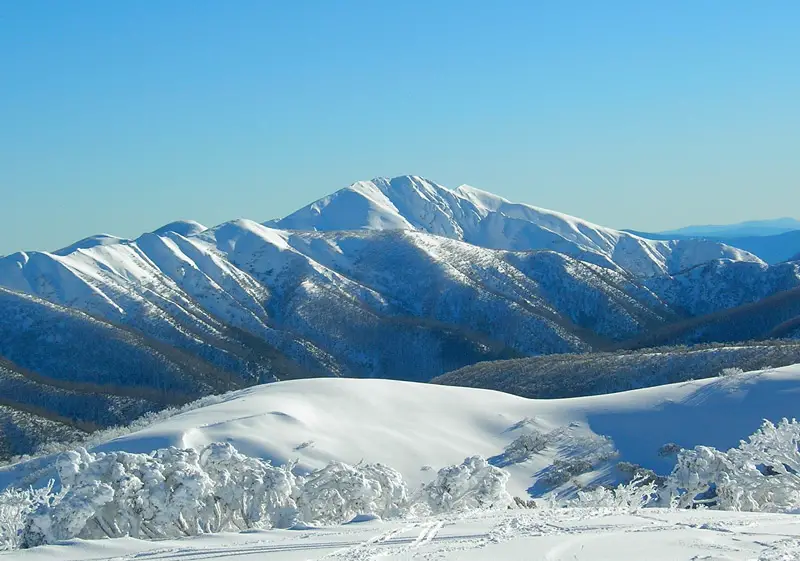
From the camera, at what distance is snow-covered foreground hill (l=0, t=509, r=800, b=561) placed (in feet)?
57.2

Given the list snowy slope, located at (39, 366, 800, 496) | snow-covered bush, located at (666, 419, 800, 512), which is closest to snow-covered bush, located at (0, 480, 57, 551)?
snowy slope, located at (39, 366, 800, 496)

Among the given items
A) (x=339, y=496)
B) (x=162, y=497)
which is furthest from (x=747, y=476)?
(x=162, y=497)

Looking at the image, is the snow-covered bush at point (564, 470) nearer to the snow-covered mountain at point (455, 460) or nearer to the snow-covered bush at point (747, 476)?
the snow-covered mountain at point (455, 460)

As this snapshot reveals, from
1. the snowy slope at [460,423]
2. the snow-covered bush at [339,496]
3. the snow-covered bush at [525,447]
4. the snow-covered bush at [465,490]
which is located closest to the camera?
the snow-covered bush at [339,496]

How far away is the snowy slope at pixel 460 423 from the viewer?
4728 cm

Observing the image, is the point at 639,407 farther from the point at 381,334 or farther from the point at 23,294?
the point at 23,294

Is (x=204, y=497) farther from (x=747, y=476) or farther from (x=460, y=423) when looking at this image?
(x=460, y=423)

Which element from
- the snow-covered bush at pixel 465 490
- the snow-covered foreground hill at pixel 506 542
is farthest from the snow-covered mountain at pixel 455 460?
the snow-covered bush at pixel 465 490

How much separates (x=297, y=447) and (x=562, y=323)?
130191 millimetres

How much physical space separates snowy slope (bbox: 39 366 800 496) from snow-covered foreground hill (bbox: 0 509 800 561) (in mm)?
21678

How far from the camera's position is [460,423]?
53781mm

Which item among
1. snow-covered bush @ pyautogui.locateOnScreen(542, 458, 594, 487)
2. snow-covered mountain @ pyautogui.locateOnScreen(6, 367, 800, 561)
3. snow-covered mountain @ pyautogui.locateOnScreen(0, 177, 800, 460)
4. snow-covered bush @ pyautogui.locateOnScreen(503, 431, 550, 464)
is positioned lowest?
snow-covered mountain @ pyautogui.locateOnScreen(0, 177, 800, 460)

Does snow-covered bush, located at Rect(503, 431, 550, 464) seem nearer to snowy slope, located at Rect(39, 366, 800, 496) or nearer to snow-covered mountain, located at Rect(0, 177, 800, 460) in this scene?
snowy slope, located at Rect(39, 366, 800, 496)

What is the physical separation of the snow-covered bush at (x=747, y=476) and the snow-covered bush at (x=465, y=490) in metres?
6.46
